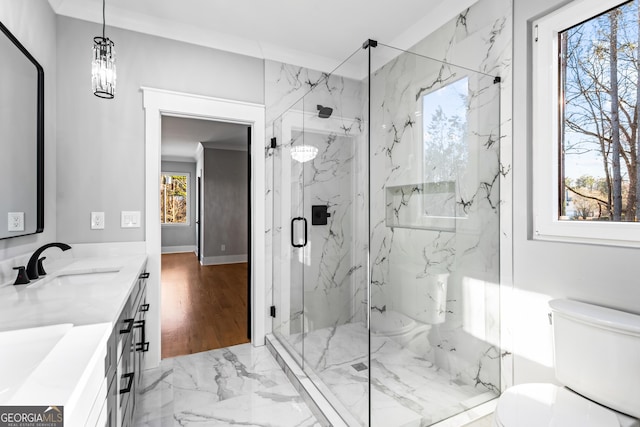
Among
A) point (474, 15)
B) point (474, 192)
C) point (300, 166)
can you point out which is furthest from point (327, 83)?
point (474, 192)

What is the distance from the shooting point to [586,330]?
1.33 metres

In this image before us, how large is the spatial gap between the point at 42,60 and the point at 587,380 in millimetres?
3289

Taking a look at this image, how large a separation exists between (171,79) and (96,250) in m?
1.40

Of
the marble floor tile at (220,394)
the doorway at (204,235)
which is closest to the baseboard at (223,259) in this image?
the doorway at (204,235)

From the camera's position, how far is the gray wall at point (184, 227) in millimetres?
8281

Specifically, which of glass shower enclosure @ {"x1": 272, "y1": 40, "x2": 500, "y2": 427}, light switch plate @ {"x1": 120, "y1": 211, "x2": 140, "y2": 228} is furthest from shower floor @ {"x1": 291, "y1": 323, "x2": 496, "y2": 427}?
light switch plate @ {"x1": 120, "y1": 211, "x2": 140, "y2": 228}

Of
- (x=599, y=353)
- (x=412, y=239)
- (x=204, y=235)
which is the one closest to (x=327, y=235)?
(x=412, y=239)

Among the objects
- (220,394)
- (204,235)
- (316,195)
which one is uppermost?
(316,195)

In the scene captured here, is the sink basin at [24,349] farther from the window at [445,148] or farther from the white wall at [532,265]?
the white wall at [532,265]

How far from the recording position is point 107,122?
228 centimetres

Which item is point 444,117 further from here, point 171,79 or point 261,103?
point 171,79

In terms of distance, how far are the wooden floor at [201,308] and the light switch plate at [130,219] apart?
109cm

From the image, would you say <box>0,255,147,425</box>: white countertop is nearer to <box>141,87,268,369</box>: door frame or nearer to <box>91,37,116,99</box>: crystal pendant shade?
<box>141,87,268,369</box>: door frame

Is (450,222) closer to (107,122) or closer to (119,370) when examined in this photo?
(119,370)
